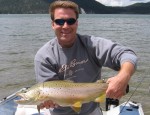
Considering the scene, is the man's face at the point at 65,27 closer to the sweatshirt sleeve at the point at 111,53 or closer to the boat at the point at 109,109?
the sweatshirt sleeve at the point at 111,53

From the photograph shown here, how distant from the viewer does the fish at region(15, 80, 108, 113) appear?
3850 mm

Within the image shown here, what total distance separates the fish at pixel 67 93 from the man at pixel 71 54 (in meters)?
0.38

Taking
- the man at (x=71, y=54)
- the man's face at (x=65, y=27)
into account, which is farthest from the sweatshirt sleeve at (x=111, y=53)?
the man's face at (x=65, y=27)

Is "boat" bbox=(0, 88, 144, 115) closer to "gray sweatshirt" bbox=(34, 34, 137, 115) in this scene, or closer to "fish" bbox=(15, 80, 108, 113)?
"gray sweatshirt" bbox=(34, 34, 137, 115)

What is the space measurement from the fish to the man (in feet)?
1.23

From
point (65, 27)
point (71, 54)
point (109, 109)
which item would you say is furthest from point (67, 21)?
point (109, 109)

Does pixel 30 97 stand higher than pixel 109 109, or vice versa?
pixel 30 97

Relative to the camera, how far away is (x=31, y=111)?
22.4 ft

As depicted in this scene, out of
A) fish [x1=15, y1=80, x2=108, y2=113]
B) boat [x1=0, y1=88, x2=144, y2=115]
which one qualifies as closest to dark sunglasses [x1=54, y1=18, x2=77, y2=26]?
fish [x1=15, y1=80, x2=108, y2=113]

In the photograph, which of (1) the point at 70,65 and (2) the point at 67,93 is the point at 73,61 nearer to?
(1) the point at 70,65

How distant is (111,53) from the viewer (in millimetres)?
4266

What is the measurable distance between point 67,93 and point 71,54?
2.63ft

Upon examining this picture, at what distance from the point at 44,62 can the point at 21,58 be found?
1669 cm

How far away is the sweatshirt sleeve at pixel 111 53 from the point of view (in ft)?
13.0
